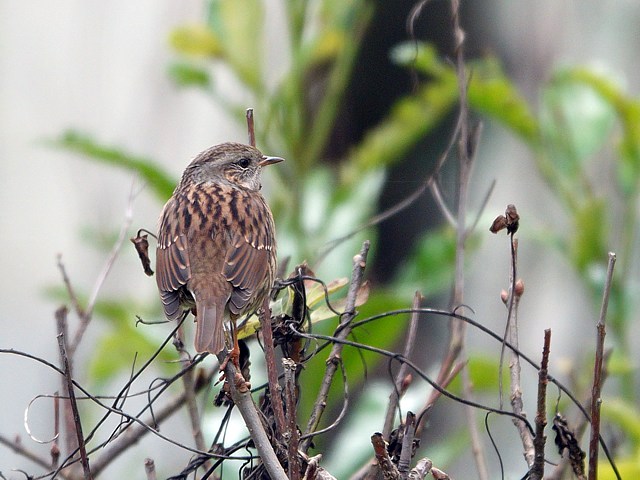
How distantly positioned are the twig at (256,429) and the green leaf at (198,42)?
8.76ft

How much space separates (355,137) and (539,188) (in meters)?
1.10

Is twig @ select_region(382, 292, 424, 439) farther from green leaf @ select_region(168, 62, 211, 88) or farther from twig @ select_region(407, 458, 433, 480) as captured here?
green leaf @ select_region(168, 62, 211, 88)

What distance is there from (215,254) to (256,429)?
1.13 m

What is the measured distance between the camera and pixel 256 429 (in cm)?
161

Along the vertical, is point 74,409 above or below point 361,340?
below

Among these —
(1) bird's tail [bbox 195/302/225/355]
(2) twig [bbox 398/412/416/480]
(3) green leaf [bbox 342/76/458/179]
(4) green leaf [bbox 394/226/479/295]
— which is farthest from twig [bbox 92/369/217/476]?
(3) green leaf [bbox 342/76/458/179]

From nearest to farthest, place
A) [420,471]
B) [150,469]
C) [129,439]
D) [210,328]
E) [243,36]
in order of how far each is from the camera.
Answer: [420,471], [150,469], [129,439], [210,328], [243,36]

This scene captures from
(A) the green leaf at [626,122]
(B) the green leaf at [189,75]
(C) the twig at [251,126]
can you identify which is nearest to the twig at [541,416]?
(C) the twig at [251,126]

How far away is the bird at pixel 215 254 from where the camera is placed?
2.54 m

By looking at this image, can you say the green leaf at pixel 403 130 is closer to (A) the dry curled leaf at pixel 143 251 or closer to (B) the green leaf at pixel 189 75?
(B) the green leaf at pixel 189 75

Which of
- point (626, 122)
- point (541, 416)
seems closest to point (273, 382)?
point (541, 416)

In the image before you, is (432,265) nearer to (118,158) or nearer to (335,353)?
(118,158)

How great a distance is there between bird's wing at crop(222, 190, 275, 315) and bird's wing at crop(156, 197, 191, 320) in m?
0.11

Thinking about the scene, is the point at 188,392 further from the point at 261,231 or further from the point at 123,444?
the point at 261,231
